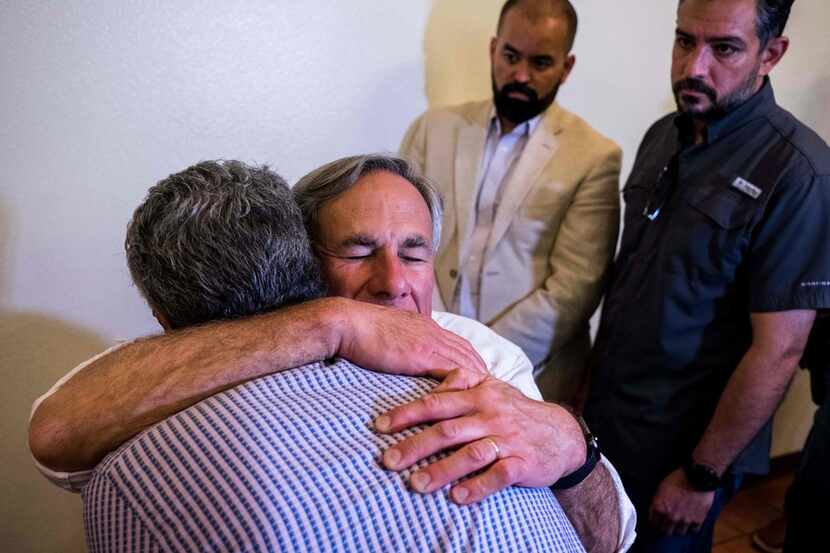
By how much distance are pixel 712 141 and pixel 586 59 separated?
2.48 ft

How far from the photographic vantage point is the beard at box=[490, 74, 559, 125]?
1.82m

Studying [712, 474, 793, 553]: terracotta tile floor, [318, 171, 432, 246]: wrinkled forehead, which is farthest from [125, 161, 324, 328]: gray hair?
[712, 474, 793, 553]: terracotta tile floor

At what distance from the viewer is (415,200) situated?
1208mm

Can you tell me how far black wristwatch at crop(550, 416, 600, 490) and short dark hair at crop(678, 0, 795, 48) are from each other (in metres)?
1.15

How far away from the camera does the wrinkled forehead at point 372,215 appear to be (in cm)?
115

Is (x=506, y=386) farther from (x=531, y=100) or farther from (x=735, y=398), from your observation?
(x=531, y=100)

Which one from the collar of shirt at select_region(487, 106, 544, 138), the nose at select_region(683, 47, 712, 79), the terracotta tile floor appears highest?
the nose at select_region(683, 47, 712, 79)

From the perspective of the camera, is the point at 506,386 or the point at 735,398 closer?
the point at 506,386

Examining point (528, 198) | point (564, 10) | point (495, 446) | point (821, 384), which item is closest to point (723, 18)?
point (564, 10)

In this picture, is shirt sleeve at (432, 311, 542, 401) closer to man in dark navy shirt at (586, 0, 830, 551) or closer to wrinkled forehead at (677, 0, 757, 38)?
man in dark navy shirt at (586, 0, 830, 551)

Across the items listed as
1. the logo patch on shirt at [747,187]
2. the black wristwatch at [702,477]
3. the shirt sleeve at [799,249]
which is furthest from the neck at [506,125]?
the black wristwatch at [702,477]

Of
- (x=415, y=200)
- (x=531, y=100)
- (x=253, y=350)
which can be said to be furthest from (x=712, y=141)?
(x=253, y=350)

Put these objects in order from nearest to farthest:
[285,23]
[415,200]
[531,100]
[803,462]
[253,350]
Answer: [253,350] → [415,200] → [285,23] → [531,100] → [803,462]

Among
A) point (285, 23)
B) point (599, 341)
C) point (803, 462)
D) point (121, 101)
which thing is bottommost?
point (803, 462)
